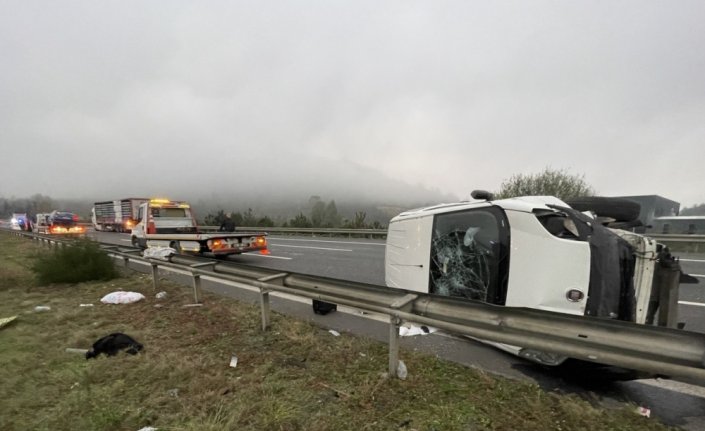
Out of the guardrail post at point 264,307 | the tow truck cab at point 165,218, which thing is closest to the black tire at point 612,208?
the guardrail post at point 264,307

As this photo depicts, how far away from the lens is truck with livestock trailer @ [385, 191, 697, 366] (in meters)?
2.99

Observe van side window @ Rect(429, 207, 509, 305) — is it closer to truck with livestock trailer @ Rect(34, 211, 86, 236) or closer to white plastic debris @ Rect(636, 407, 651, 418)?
white plastic debris @ Rect(636, 407, 651, 418)

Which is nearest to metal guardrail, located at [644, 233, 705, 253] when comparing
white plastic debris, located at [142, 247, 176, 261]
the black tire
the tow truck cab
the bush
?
the black tire

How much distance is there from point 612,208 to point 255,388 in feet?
14.7

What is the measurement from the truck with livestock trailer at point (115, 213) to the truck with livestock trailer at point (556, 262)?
33.7 meters

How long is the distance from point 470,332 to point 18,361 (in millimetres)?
4674

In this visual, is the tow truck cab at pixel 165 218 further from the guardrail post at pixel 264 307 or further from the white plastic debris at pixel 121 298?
the guardrail post at pixel 264 307

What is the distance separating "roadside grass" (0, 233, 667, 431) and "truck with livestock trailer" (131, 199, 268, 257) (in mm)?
5761

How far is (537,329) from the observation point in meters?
2.57

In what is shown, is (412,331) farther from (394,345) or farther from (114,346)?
(114,346)

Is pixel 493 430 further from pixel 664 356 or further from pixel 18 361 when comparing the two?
pixel 18 361

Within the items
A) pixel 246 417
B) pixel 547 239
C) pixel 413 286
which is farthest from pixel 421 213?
pixel 246 417

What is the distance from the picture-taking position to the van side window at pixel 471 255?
3.49 metres

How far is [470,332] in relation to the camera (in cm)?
274
